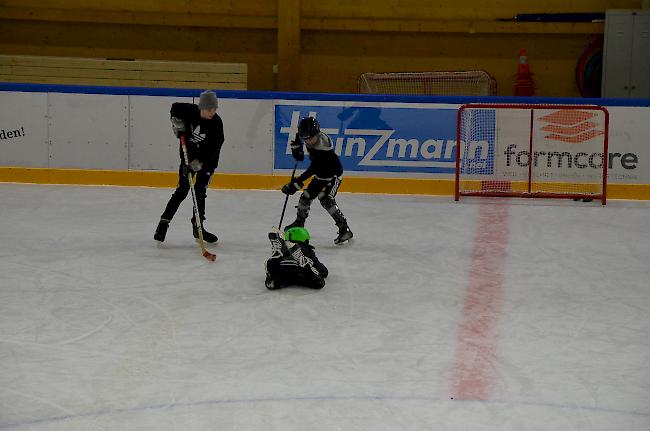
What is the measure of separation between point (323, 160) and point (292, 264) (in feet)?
5.85

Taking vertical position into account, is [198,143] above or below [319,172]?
above

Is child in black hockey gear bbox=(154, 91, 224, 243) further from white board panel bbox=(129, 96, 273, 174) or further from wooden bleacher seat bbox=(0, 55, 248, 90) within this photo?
wooden bleacher seat bbox=(0, 55, 248, 90)

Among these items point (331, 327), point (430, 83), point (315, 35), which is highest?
point (315, 35)

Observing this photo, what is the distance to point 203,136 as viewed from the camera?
8.35 metres

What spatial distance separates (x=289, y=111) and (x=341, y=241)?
11.7 feet

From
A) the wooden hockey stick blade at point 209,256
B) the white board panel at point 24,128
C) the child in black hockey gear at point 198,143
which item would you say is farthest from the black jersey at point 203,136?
the white board panel at point 24,128

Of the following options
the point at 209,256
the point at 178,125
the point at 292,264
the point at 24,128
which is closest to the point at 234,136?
the point at 24,128

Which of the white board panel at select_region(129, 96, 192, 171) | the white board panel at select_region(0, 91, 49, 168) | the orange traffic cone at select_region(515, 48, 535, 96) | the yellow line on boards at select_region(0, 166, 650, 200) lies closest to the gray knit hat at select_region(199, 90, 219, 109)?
the yellow line on boards at select_region(0, 166, 650, 200)

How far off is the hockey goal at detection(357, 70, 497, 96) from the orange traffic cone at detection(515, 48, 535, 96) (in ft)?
1.21

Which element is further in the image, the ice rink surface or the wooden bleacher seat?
the wooden bleacher seat

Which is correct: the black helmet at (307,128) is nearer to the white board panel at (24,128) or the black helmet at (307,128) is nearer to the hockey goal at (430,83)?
the white board panel at (24,128)

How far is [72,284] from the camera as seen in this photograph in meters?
7.02

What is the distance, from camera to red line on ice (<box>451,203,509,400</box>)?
492cm

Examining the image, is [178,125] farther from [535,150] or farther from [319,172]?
[535,150]
